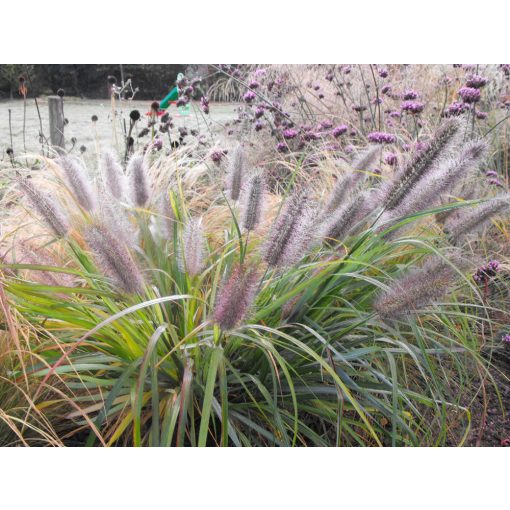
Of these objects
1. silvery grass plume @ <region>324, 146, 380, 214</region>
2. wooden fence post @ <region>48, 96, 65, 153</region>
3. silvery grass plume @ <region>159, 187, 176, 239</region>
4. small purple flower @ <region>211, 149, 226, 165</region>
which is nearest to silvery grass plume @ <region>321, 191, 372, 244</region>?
silvery grass plume @ <region>324, 146, 380, 214</region>

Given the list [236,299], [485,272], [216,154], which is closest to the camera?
[236,299]

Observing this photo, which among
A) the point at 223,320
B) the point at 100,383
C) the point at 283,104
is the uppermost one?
the point at 283,104

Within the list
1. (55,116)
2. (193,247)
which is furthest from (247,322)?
(55,116)

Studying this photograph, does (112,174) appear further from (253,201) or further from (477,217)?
(477,217)

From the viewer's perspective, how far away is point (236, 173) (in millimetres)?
1636

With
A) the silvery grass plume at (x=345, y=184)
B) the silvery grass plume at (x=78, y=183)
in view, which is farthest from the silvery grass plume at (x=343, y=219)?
the silvery grass plume at (x=78, y=183)

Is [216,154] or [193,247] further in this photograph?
[216,154]

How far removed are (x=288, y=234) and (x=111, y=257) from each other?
0.36 m

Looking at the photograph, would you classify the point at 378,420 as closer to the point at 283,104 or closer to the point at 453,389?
the point at 453,389

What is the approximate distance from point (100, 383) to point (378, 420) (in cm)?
75

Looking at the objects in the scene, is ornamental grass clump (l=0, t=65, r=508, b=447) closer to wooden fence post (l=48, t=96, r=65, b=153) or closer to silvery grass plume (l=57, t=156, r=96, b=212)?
silvery grass plume (l=57, t=156, r=96, b=212)

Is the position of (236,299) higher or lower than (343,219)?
lower

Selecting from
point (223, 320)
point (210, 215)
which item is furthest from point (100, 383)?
point (210, 215)
